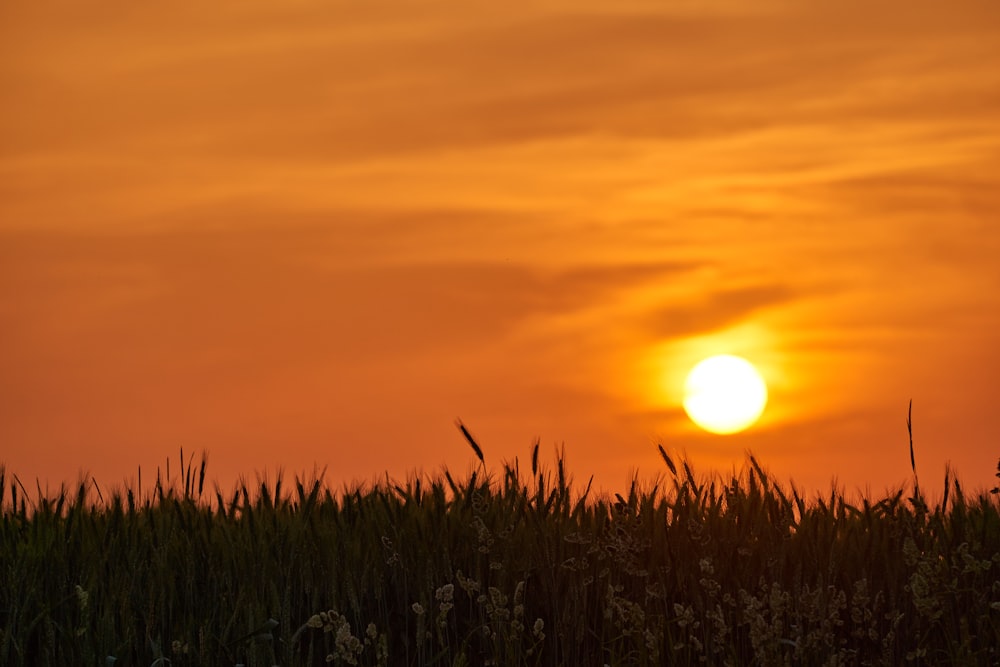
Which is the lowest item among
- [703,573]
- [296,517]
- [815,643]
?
[815,643]

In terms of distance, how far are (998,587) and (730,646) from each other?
143 cm

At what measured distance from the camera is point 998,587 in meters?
5.91

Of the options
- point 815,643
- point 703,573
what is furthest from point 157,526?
point 815,643

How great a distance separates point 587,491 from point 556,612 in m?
1.05

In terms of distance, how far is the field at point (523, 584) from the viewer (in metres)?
5.53

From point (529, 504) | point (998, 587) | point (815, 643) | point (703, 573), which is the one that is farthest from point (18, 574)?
point (998, 587)

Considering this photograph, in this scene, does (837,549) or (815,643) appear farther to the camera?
(837,549)

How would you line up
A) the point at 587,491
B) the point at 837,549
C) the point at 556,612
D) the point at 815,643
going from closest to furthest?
the point at 815,643
the point at 556,612
the point at 837,549
the point at 587,491

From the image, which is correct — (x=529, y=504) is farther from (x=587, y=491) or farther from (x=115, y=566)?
(x=115, y=566)

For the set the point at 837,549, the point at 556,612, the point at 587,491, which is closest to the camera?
the point at 556,612

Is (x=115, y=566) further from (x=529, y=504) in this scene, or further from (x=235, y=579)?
(x=529, y=504)

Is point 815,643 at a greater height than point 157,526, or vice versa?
point 157,526

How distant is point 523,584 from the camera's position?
5.55 meters

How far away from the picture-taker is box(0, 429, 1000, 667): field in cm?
553
